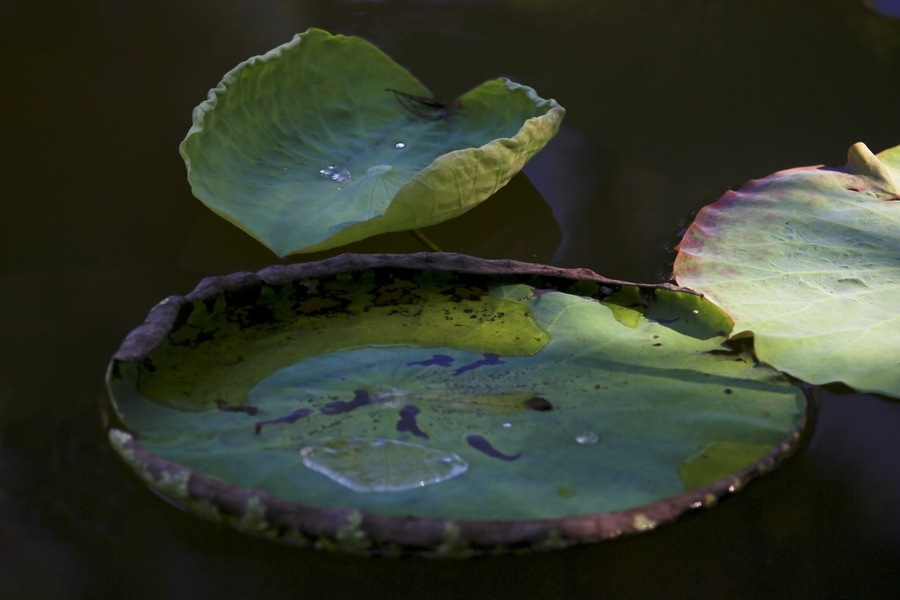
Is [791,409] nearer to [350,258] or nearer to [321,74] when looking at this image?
[350,258]

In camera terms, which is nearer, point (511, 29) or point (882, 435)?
point (882, 435)

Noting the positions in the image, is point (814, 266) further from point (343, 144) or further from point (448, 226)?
point (343, 144)

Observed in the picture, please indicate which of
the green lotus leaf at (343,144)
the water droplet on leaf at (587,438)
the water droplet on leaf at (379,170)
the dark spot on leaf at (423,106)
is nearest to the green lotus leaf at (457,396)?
the water droplet on leaf at (587,438)

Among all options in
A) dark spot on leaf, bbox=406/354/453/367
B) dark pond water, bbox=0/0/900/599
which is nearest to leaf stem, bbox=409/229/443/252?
dark pond water, bbox=0/0/900/599

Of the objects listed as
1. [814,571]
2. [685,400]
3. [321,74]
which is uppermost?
[321,74]

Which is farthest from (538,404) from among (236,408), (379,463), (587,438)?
(236,408)

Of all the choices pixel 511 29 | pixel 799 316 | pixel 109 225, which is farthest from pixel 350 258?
pixel 511 29

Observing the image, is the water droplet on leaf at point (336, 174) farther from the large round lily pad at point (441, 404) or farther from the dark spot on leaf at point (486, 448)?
the dark spot on leaf at point (486, 448)
